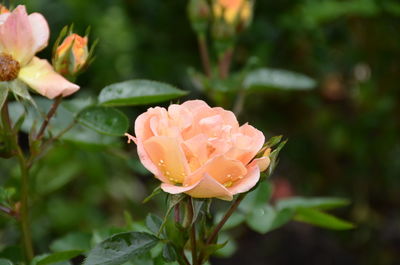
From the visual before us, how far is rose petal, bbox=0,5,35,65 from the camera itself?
708mm

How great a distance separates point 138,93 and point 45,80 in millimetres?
159

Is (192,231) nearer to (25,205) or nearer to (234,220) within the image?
(25,205)

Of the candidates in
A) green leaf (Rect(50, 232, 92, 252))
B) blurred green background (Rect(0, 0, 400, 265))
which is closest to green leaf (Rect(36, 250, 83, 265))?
green leaf (Rect(50, 232, 92, 252))

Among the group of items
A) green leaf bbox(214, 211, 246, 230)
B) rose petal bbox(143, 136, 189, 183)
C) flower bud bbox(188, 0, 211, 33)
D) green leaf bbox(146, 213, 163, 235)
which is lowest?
green leaf bbox(214, 211, 246, 230)

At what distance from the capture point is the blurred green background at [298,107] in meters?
1.80

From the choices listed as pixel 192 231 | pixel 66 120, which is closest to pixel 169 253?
pixel 192 231

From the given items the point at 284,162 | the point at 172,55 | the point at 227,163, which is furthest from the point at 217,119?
the point at 284,162

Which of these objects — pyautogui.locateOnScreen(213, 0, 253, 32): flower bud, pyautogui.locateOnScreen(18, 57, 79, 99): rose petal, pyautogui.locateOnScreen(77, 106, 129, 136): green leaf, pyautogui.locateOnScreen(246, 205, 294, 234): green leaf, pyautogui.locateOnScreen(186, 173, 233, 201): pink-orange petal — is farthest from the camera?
pyautogui.locateOnScreen(213, 0, 253, 32): flower bud

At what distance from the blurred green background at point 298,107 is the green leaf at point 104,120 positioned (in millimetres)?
773

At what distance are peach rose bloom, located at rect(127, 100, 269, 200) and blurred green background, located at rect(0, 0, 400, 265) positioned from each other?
1.00 meters

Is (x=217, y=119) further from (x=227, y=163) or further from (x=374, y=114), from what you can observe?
(x=374, y=114)

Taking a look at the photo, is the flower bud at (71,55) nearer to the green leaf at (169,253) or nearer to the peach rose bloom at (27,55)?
the peach rose bloom at (27,55)

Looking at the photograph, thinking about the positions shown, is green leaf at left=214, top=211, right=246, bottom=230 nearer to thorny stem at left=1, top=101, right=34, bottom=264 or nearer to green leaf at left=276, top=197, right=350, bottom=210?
green leaf at left=276, top=197, right=350, bottom=210

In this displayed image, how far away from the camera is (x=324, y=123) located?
1946mm
